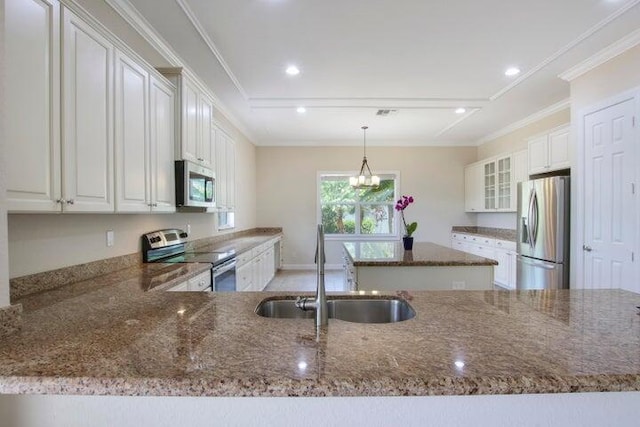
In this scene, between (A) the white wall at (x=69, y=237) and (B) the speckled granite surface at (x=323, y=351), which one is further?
(A) the white wall at (x=69, y=237)

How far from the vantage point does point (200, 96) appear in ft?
10.4

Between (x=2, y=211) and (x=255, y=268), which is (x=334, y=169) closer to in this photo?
(x=255, y=268)

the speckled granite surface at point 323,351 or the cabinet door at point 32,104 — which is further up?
the cabinet door at point 32,104

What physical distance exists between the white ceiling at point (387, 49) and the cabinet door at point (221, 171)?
584 mm

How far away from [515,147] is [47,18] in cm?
631

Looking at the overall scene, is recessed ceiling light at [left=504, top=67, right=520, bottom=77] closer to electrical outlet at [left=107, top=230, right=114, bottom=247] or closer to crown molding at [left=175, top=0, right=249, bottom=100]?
crown molding at [left=175, top=0, right=249, bottom=100]

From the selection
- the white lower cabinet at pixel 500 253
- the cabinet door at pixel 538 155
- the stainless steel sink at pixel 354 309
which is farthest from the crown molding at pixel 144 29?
the white lower cabinet at pixel 500 253

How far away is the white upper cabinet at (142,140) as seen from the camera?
2.00 meters

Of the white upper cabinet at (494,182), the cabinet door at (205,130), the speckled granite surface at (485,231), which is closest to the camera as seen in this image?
the cabinet door at (205,130)

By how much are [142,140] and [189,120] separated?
719 millimetres

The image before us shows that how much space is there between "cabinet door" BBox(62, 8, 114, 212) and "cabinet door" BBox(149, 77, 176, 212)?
0.49 metres

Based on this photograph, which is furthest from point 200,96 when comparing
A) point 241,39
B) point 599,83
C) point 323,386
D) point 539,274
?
point 539,274

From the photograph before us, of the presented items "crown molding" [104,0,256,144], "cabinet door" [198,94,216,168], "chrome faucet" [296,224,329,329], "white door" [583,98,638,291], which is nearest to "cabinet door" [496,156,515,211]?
"white door" [583,98,638,291]

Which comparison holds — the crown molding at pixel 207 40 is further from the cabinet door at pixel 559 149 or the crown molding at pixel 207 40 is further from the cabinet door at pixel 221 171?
the cabinet door at pixel 559 149
